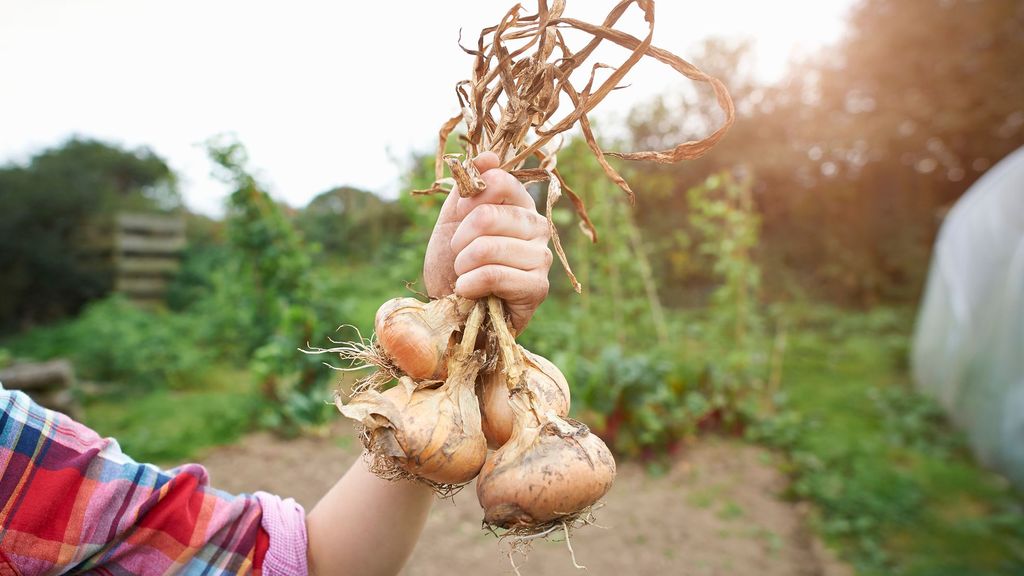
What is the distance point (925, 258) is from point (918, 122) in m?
2.40

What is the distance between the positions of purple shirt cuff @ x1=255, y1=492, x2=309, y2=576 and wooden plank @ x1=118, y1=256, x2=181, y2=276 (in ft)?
31.2

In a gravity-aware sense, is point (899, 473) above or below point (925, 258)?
below

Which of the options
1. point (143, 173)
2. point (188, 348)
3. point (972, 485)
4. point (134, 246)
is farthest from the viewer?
point (143, 173)

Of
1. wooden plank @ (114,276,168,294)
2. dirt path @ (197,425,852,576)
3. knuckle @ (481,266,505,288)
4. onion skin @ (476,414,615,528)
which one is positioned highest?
knuckle @ (481,266,505,288)

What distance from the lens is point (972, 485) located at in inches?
143

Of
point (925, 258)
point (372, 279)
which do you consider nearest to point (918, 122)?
point (925, 258)

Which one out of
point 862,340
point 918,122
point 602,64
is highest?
point 918,122

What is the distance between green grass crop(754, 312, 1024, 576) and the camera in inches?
114

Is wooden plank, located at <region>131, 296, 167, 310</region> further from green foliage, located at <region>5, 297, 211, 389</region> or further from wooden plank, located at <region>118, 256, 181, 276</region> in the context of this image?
green foliage, located at <region>5, 297, 211, 389</region>

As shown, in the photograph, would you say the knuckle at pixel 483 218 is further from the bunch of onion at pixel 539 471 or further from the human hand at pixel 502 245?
the bunch of onion at pixel 539 471

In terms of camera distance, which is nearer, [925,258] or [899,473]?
[899,473]

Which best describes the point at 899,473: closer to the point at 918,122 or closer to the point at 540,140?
the point at 540,140

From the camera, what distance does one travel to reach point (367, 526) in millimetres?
1035

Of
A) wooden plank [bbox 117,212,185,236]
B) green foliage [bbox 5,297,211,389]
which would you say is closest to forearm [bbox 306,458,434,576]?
green foliage [bbox 5,297,211,389]
